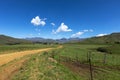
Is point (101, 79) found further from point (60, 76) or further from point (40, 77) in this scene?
point (40, 77)

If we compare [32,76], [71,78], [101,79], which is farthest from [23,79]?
[101,79]

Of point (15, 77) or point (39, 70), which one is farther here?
point (39, 70)

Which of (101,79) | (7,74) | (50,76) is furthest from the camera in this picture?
(101,79)

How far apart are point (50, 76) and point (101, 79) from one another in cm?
674

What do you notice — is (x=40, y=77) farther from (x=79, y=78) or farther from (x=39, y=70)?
(x=79, y=78)

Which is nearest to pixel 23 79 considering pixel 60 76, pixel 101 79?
pixel 60 76

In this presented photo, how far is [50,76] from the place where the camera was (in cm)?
1723

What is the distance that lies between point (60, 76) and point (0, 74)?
6567mm

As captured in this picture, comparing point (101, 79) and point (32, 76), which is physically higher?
point (32, 76)

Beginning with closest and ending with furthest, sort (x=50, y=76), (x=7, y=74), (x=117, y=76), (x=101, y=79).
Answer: (x=50, y=76)
(x=7, y=74)
(x=101, y=79)
(x=117, y=76)

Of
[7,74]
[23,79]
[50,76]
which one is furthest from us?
[7,74]

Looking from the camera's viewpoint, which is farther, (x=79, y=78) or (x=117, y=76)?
(x=117, y=76)

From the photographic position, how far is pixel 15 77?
55.1ft

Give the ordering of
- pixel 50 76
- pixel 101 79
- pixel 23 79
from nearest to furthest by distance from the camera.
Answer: pixel 23 79 → pixel 50 76 → pixel 101 79
